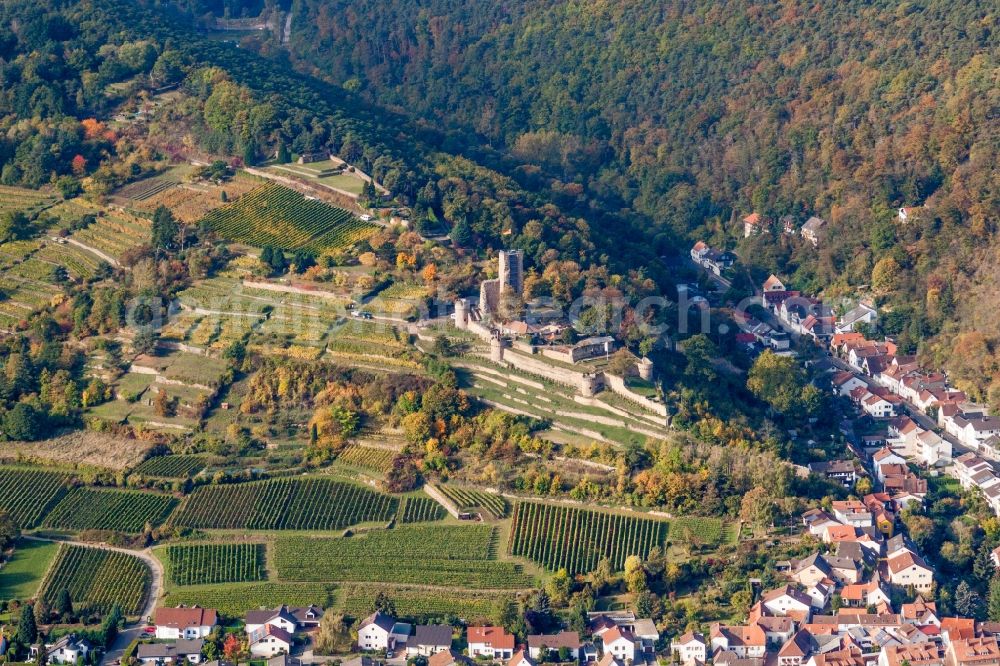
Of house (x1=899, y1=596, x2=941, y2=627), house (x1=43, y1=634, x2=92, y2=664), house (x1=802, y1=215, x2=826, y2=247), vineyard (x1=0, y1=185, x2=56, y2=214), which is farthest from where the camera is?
house (x1=802, y1=215, x2=826, y2=247)

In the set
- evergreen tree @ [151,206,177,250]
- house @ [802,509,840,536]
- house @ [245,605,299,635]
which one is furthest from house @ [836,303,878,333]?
house @ [245,605,299,635]

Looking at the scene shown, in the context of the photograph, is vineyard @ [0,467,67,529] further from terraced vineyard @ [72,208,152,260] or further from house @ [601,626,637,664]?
house @ [601,626,637,664]

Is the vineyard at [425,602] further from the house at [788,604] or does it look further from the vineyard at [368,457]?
the house at [788,604]

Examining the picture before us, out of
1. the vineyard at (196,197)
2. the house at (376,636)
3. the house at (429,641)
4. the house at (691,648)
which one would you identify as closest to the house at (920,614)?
the house at (691,648)

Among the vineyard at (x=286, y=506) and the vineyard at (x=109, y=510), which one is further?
the vineyard at (x=109, y=510)

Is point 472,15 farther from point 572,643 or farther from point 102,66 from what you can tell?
point 572,643

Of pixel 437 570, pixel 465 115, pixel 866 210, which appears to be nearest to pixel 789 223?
pixel 866 210

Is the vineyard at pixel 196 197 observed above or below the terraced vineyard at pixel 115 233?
above
